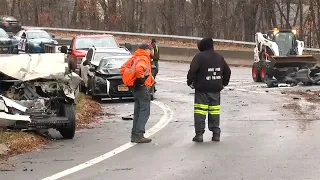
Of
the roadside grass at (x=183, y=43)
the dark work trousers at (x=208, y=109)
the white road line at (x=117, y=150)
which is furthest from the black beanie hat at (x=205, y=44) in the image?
the roadside grass at (x=183, y=43)

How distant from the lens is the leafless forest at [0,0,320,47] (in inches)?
1944

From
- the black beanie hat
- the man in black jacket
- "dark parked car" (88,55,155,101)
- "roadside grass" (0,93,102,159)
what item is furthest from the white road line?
"dark parked car" (88,55,155,101)

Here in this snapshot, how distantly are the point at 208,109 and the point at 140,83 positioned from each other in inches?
53.1

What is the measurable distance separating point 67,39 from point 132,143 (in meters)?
31.1

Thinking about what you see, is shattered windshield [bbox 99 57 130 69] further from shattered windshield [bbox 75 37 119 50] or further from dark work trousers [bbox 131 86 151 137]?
dark work trousers [bbox 131 86 151 137]

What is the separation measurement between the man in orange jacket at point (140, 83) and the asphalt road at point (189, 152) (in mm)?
356

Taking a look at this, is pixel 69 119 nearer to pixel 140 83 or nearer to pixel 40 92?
pixel 40 92

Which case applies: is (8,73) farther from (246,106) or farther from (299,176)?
(246,106)

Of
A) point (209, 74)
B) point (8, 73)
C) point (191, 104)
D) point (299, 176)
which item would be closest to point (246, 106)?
point (191, 104)

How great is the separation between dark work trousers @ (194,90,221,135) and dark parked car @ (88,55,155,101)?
26.3ft

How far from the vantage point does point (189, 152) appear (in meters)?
10.2

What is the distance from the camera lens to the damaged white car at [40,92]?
11547 millimetres

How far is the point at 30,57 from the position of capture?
12492 mm

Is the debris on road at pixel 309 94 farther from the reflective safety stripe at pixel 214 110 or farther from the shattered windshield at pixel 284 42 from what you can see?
the reflective safety stripe at pixel 214 110
